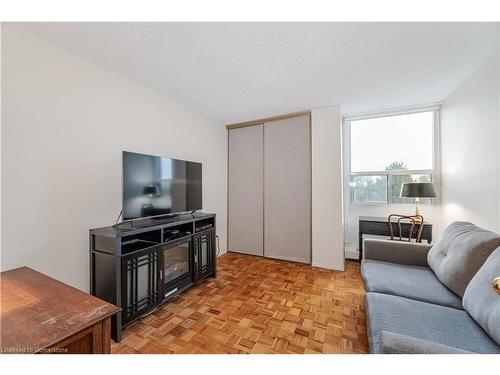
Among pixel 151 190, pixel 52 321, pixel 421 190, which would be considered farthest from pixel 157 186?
pixel 421 190

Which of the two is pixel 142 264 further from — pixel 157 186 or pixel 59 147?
pixel 59 147

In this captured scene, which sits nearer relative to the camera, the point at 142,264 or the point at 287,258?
the point at 142,264

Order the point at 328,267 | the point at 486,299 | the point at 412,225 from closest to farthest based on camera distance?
the point at 486,299, the point at 412,225, the point at 328,267

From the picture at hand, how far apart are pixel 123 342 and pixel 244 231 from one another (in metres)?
2.27

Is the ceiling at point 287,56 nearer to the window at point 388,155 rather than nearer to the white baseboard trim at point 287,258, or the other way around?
the window at point 388,155

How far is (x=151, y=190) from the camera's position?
81.2 inches

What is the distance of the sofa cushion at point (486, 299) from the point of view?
98 cm

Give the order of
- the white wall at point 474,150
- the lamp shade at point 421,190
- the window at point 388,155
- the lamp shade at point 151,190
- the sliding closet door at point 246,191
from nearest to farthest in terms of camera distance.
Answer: the white wall at point 474,150 → the lamp shade at point 151,190 → the lamp shade at point 421,190 → the window at point 388,155 → the sliding closet door at point 246,191

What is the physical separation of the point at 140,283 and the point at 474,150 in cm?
353

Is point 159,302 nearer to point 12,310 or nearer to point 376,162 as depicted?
point 12,310

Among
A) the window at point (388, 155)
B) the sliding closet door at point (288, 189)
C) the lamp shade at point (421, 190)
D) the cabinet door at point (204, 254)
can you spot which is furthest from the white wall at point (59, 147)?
the lamp shade at point (421, 190)

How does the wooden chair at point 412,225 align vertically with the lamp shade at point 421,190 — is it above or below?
below

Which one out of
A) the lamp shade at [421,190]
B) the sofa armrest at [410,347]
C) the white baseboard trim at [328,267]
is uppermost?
the lamp shade at [421,190]
